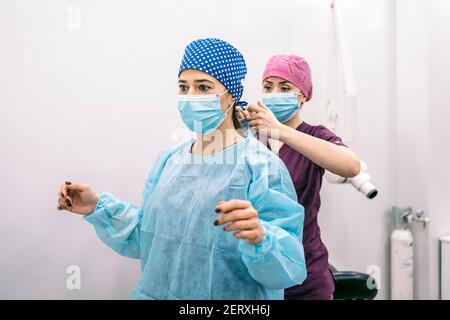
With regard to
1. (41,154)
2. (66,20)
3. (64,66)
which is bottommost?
(41,154)

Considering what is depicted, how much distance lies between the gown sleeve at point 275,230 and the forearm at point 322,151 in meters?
0.12

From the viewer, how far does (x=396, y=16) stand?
1850 mm

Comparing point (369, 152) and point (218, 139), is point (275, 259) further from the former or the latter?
point (369, 152)

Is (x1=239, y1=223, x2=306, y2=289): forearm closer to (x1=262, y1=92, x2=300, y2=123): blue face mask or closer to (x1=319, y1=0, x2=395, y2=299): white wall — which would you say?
(x1=262, y1=92, x2=300, y2=123): blue face mask

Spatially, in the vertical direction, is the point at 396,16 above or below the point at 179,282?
above

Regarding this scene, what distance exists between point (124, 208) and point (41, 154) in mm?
482

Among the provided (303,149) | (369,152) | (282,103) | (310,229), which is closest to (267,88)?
(282,103)

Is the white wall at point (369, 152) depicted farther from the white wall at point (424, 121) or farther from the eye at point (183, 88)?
the eye at point (183, 88)

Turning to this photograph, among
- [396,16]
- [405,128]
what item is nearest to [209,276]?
[405,128]

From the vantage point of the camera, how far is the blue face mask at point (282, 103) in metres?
1.26

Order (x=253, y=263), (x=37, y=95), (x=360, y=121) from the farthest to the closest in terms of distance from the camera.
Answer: (x=360, y=121), (x=37, y=95), (x=253, y=263)

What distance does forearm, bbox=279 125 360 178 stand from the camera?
1069mm
